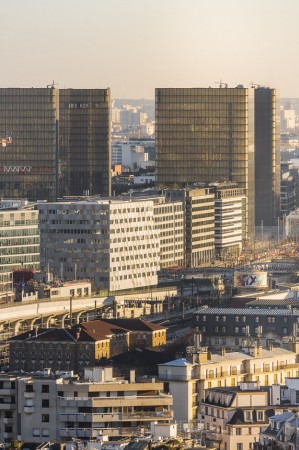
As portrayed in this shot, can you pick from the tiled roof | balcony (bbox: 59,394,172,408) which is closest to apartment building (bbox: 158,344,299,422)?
balcony (bbox: 59,394,172,408)

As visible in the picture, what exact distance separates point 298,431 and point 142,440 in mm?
4138

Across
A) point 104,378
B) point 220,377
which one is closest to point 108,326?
point 220,377

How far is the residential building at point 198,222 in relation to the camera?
7185 inches

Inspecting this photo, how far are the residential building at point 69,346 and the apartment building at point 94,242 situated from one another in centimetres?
4338

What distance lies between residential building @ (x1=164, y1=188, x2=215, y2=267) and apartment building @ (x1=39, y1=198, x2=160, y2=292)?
69.2 feet

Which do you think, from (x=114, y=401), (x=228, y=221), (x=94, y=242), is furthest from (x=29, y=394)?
(x=228, y=221)

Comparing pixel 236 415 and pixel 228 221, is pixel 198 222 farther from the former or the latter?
pixel 236 415

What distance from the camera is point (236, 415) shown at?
76.6 meters

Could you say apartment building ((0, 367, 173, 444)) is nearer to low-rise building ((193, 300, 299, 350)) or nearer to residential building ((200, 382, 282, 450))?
residential building ((200, 382, 282, 450))

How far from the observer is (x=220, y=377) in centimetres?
8881

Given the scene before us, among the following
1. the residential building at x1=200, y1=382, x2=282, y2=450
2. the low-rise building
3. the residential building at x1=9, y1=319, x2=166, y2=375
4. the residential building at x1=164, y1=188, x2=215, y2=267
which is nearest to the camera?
the residential building at x1=200, y1=382, x2=282, y2=450

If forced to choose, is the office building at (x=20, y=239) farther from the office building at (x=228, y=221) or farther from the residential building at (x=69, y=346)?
the residential building at (x=69, y=346)

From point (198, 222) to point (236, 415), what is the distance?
4302 inches

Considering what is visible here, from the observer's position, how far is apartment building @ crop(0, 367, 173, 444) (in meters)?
76.8
